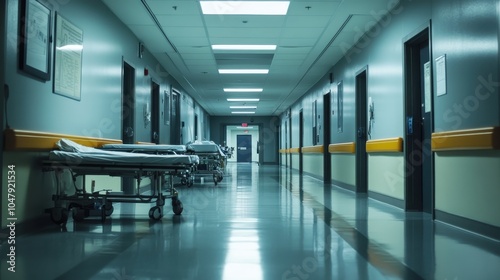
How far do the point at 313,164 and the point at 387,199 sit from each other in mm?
6283

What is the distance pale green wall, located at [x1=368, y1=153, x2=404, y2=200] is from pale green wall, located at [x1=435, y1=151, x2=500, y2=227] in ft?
3.28

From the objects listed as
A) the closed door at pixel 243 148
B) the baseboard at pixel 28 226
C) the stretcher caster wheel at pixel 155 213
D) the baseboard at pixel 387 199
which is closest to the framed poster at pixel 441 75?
the baseboard at pixel 387 199

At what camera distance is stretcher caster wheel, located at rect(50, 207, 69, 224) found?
12.9ft

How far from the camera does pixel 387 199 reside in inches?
231

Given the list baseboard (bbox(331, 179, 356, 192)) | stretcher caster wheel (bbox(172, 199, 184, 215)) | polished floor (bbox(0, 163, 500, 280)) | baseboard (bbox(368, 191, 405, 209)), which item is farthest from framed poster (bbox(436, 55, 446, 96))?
baseboard (bbox(331, 179, 356, 192))

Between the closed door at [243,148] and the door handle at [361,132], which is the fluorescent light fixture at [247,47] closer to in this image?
the door handle at [361,132]

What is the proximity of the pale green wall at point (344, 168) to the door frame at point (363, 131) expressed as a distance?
171mm

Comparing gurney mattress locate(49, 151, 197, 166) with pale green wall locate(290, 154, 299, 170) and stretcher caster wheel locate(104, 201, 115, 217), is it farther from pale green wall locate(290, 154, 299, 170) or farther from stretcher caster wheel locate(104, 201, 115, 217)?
pale green wall locate(290, 154, 299, 170)

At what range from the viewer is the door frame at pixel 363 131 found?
7.33m

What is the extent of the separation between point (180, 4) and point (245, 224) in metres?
3.00

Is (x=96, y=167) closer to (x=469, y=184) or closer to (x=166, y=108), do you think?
(x=469, y=184)

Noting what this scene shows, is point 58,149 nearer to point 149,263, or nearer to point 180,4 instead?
point 149,263

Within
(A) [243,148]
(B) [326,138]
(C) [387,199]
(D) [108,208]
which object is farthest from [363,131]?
(A) [243,148]

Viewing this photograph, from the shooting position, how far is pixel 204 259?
2658mm
